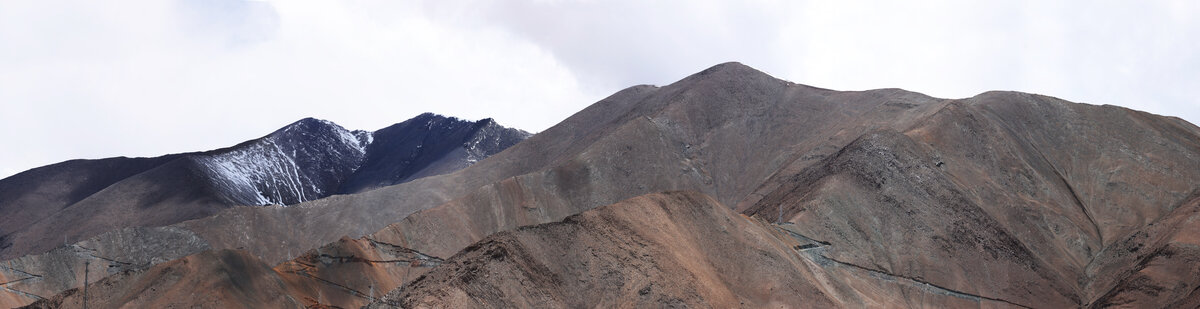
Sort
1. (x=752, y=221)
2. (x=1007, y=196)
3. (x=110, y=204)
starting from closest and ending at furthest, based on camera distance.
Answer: (x=752, y=221)
(x=1007, y=196)
(x=110, y=204)

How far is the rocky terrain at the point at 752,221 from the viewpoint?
234 ft

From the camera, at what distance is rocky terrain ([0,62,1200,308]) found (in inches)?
2808

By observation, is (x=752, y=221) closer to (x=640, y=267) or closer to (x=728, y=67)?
(x=640, y=267)

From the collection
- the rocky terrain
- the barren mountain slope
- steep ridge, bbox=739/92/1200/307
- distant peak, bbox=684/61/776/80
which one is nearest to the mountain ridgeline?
the rocky terrain

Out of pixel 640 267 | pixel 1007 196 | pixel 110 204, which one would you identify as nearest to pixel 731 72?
pixel 1007 196

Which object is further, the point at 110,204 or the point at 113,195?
the point at 113,195

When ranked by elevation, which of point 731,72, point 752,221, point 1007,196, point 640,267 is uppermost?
point 731,72

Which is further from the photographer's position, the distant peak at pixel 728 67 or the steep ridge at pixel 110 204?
the distant peak at pixel 728 67

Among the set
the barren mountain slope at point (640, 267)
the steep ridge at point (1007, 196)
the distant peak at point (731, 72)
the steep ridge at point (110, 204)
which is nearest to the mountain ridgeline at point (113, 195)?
the steep ridge at point (110, 204)

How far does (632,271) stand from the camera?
228 ft

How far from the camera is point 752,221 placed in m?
85.4

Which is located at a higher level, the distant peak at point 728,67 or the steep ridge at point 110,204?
the distant peak at point 728,67

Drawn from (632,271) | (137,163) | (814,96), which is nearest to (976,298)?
(632,271)

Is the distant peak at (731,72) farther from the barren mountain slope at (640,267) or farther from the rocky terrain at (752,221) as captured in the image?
the barren mountain slope at (640,267)
